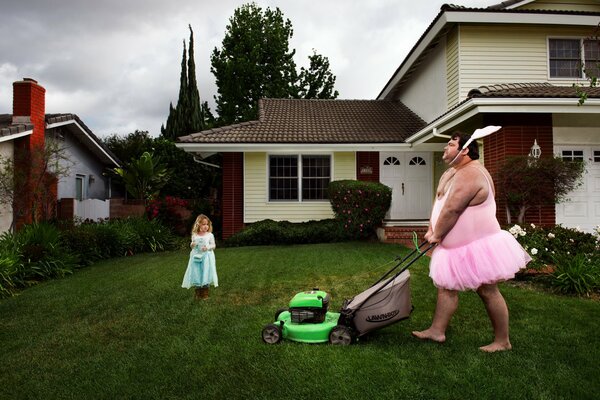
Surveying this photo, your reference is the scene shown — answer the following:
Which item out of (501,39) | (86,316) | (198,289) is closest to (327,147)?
(501,39)

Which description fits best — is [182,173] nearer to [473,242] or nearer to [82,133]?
[82,133]

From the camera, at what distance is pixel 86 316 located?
552 centimetres

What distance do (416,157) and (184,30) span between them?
1747 centimetres

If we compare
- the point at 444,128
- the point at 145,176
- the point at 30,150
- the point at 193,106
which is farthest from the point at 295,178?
the point at 193,106

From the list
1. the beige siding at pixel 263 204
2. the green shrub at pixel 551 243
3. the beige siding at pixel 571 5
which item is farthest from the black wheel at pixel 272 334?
the beige siding at pixel 571 5

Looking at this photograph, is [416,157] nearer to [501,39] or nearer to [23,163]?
[501,39]

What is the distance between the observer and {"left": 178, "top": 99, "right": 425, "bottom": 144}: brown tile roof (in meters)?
13.7

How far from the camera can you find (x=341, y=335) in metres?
4.05

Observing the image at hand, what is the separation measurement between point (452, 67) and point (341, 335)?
1057cm

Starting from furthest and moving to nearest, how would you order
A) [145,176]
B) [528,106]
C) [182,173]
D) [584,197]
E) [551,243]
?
1. [182,173]
2. [145,176]
3. [584,197]
4. [528,106]
5. [551,243]

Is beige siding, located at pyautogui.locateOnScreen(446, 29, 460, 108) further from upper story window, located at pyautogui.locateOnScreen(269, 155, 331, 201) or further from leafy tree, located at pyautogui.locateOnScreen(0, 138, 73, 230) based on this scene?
leafy tree, located at pyautogui.locateOnScreen(0, 138, 73, 230)

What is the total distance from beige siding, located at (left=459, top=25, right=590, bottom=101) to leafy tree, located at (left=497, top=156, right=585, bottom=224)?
3.62 metres

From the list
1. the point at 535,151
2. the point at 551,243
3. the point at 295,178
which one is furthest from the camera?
the point at 295,178

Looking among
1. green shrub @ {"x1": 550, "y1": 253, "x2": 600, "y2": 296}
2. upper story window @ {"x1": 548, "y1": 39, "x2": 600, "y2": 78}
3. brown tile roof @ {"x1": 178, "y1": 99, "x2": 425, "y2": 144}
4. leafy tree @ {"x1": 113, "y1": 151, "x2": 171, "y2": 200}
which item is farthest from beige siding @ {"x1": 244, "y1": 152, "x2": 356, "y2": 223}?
green shrub @ {"x1": 550, "y1": 253, "x2": 600, "y2": 296}
